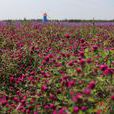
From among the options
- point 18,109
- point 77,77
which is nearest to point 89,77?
point 77,77

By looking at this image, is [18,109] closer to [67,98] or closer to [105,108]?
[67,98]

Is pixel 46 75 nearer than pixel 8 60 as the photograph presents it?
Yes

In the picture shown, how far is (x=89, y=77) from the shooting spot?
432cm

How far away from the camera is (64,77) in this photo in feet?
14.3

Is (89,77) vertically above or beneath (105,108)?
above

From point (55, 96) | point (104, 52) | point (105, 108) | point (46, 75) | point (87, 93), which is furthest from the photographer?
point (104, 52)

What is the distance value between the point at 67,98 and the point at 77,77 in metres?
0.26

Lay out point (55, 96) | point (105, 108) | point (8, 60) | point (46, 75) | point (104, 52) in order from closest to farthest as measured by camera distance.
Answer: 1. point (105, 108)
2. point (55, 96)
3. point (46, 75)
4. point (104, 52)
5. point (8, 60)

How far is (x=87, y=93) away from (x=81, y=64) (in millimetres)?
771

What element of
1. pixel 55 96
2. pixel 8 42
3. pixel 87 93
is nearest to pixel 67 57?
pixel 55 96

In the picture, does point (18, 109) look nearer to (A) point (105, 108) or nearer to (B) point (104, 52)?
(A) point (105, 108)

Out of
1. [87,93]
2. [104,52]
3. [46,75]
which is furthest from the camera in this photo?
[104,52]

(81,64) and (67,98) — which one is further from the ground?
(81,64)

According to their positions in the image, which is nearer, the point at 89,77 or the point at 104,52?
the point at 89,77
